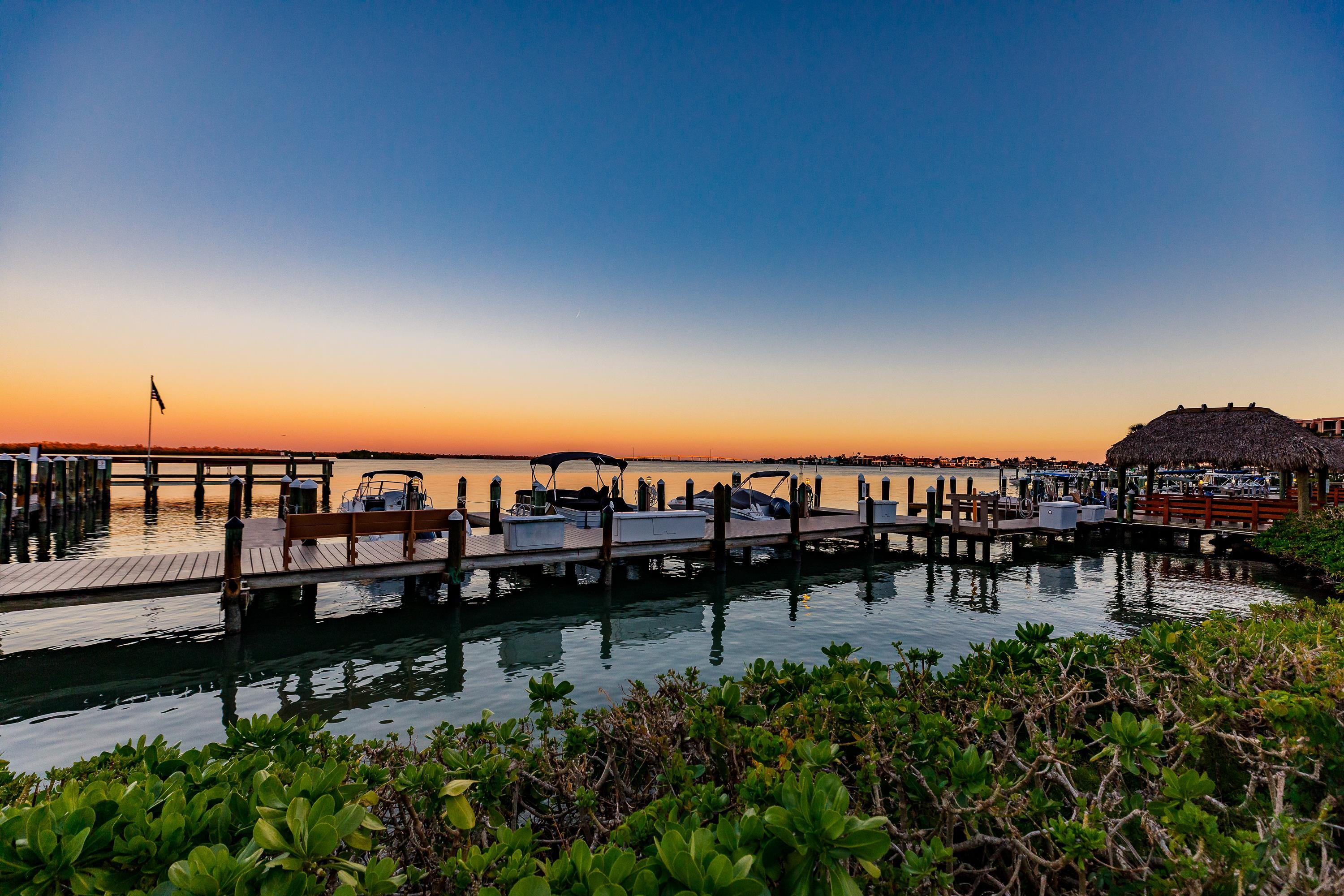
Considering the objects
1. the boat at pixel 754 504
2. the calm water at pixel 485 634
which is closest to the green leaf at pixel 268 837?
the calm water at pixel 485 634

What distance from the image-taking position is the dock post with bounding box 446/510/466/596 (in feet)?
38.0

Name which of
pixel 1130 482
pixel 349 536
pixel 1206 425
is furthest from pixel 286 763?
pixel 1130 482

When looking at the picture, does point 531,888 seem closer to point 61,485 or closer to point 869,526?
point 869,526

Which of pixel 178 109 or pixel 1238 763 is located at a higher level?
pixel 178 109

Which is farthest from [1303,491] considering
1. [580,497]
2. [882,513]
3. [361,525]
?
[361,525]

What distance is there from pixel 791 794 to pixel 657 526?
519 inches

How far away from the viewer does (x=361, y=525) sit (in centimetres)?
1122

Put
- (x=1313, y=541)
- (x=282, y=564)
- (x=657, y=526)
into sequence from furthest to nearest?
(x=1313, y=541) < (x=657, y=526) < (x=282, y=564)

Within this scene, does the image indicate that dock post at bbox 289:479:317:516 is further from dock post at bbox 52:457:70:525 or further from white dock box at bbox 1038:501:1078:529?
white dock box at bbox 1038:501:1078:529

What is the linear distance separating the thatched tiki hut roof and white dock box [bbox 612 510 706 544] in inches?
801

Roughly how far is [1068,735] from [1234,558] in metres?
24.3

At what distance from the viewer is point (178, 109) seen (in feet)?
43.7

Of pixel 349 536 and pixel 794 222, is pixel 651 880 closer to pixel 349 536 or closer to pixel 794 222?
pixel 349 536

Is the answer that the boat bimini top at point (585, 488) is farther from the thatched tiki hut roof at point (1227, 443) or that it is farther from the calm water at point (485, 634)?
the thatched tiki hut roof at point (1227, 443)
